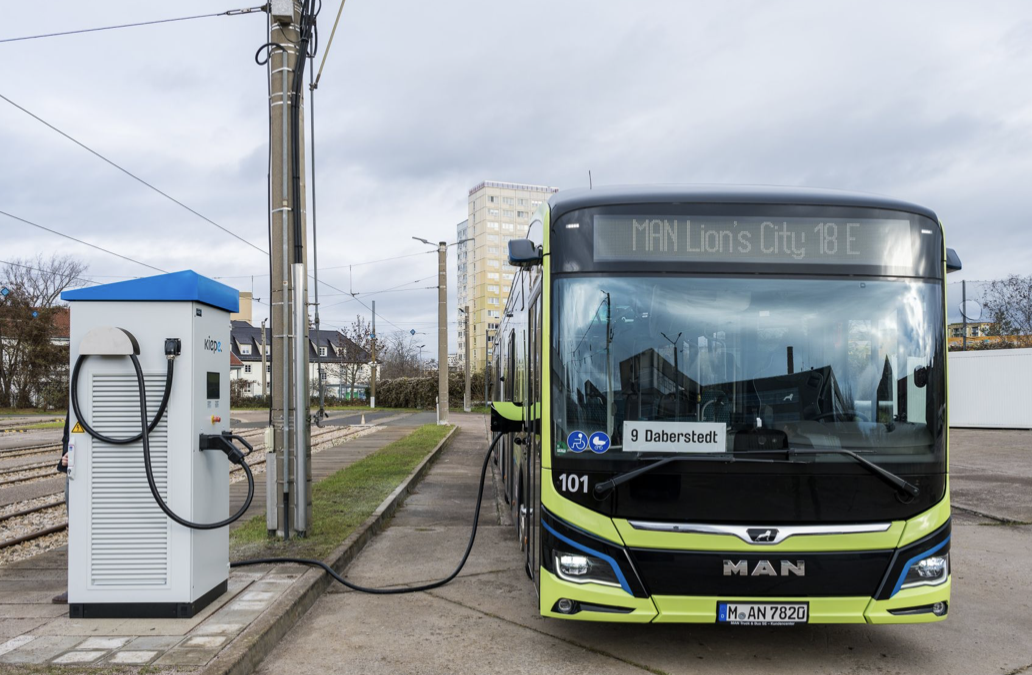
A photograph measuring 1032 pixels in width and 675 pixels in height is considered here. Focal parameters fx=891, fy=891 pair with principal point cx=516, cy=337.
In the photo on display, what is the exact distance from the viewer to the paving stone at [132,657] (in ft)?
15.7

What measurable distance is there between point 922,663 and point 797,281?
2.40 metres

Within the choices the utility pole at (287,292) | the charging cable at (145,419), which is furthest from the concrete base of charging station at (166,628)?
the utility pole at (287,292)

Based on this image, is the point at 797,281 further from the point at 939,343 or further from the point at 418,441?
the point at 418,441

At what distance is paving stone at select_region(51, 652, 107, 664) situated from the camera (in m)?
4.79

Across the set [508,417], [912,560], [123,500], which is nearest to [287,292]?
[508,417]

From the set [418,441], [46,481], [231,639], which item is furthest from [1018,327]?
[231,639]

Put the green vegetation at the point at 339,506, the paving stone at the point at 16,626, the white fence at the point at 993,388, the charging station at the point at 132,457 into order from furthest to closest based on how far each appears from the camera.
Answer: the white fence at the point at 993,388 < the green vegetation at the point at 339,506 < the charging station at the point at 132,457 < the paving stone at the point at 16,626

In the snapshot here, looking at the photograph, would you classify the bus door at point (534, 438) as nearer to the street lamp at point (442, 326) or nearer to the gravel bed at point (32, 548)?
the gravel bed at point (32, 548)

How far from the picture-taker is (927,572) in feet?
16.5

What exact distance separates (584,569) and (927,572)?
194 centimetres

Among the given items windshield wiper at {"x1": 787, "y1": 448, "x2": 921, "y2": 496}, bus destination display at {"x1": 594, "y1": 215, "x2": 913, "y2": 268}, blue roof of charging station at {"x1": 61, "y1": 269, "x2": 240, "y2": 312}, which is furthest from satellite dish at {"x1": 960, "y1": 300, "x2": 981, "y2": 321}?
blue roof of charging station at {"x1": 61, "y1": 269, "x2": 240, "y2": 312}

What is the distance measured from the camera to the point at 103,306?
5.73 m

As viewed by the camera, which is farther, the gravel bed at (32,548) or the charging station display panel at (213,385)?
the gravel bed at (32,548)

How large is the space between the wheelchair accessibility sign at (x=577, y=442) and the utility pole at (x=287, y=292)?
3.69 m
